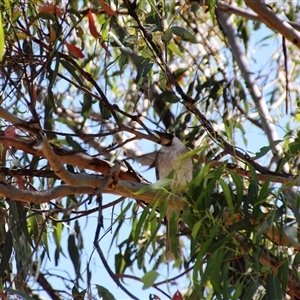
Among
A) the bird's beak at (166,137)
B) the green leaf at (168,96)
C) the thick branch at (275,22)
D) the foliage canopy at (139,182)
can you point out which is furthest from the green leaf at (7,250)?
the bird's beak at (166,137)

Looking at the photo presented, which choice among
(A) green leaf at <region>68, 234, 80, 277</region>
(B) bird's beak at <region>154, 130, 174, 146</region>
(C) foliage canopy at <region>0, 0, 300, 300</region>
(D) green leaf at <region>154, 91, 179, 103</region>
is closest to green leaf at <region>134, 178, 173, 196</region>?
(C) foliage canopy at <region>0, 0, 300, 300</region>

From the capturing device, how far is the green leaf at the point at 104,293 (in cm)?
280

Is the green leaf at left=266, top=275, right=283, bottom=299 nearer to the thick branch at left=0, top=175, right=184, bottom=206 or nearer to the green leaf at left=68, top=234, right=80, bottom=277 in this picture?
the thick branch at left=0, top=175, right=184, bottom=206

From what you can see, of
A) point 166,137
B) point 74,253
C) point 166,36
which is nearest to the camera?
point 166,36

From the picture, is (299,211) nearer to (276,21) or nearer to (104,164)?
(104,164)

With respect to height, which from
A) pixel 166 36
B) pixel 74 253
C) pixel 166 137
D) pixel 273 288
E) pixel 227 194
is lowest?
pixel 273 288

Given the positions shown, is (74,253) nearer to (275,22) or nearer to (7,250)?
(7,250)

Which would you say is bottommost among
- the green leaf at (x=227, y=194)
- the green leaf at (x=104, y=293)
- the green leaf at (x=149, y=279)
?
the green leaf at (x=149, y=279)

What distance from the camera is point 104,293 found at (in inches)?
111

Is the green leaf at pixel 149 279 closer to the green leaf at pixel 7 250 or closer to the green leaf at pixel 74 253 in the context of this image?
the green leaf at pixel 7 250

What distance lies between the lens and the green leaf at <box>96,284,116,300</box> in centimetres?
280

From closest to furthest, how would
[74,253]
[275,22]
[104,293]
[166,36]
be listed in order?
[104,293] < [166,36] < [275,22] < [74,253]

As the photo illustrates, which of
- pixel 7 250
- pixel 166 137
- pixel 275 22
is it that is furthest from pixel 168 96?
pixel 7 250

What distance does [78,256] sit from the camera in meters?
3.90
